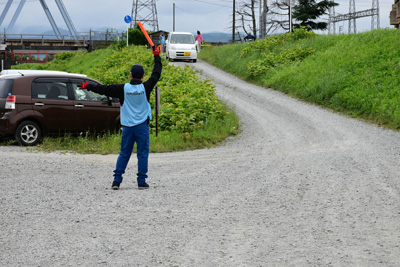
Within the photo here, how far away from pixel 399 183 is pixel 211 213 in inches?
143

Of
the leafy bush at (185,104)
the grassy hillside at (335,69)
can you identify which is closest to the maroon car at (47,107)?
the leafy bush at (185,104)

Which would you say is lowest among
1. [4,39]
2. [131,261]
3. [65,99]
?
[131,261]

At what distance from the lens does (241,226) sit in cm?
592

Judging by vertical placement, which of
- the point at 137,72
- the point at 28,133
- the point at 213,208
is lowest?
the point at 213,208

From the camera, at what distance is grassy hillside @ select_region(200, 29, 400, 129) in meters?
17.6

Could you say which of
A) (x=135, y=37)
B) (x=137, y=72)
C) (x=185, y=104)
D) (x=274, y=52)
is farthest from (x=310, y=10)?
(x=137, y=72)

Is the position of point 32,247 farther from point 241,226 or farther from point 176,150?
point 176,150

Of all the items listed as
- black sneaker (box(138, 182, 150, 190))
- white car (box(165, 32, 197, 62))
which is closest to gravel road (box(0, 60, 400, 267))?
black sneaker (box(138, 182, 150, 190))

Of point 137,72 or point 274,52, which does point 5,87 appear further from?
point 274,52

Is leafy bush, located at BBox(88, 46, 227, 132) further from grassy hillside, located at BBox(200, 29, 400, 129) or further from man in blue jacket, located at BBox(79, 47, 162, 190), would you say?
man in blue jacket, located at BBox(79, 47, 162, 190)

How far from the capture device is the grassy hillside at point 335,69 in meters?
17.6

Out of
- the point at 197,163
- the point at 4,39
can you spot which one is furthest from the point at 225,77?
the point at 4,39

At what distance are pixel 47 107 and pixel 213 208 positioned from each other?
25.0ft

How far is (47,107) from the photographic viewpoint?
13.1 meters
